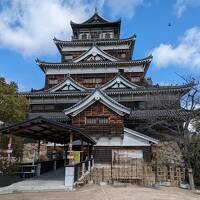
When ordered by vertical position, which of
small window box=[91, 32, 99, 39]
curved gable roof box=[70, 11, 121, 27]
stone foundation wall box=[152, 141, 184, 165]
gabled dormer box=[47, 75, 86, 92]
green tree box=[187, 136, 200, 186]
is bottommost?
green tree box=[187, 136, 200, 186]

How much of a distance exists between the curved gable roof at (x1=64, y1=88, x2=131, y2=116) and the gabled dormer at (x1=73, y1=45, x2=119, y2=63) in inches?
490

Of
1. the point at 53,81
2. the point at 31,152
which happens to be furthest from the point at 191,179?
the point at 53,81

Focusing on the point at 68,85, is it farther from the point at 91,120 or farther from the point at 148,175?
the point at 148,175

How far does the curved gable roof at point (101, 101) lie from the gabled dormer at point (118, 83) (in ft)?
26.1

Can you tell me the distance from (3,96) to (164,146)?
13894mm

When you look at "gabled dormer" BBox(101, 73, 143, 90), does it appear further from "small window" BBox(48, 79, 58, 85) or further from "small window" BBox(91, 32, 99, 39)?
"small window" BBox(91, 32, 99, 39)

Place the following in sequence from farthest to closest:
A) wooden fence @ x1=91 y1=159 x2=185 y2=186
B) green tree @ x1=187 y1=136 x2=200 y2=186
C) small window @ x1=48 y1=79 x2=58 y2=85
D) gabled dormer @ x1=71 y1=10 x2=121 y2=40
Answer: gabled dormer @ x1=71 y1=10 x2=121 y2=40, small window @ x1=48 y1=79 x2=58 y2=85, green tree @ x1=187 y1=136 x2=200 y2=186, wooden fence @ x1=91 y1=159 x2=185 y2=186

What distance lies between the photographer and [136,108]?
28031mm

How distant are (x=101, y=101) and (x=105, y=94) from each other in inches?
28.5

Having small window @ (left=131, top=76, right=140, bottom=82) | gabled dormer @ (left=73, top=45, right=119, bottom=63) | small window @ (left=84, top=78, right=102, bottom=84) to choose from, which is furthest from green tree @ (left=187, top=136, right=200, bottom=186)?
gabled dormer @ (left=73, top=45, right=119, bottom=63)

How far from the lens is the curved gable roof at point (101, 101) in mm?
21359

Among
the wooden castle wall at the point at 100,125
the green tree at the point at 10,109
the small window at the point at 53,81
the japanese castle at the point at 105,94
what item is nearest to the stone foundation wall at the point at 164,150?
the japanese castle at the point at 105,94

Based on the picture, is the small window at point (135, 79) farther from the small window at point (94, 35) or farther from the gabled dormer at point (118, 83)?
the small window at point (94, 35)

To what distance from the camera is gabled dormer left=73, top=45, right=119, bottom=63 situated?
3317cm
